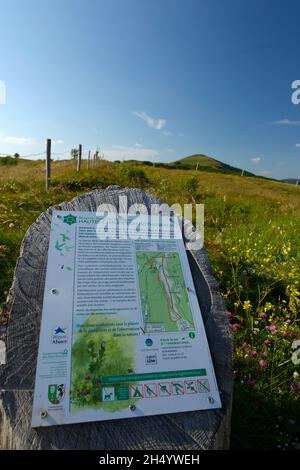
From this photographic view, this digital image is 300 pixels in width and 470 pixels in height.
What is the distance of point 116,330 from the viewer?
2307 mm

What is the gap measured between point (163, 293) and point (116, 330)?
50 centimetres

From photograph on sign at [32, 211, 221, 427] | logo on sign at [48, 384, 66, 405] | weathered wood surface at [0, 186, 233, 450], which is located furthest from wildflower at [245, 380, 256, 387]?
logo on sign at [48, 384, 66, 405]

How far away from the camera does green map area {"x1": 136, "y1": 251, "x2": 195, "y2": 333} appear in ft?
7.99

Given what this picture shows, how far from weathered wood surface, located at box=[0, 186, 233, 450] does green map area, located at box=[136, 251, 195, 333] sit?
24 cm

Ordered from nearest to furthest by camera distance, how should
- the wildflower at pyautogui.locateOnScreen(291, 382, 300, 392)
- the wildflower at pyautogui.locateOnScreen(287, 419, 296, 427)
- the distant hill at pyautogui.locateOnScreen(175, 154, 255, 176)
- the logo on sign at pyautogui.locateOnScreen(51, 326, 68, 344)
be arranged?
the logo on sign at pyautogui.locateOnScreen(51, 326, 68, 344) < the wildflower at pyautogui.locateOnScreen(287, 419, 296, 427) < the wildflower at pyautogui.locateOnScreen(291, 382, 300, 392) < the distant hill at pyautogui.locateOnScreen(175, 154, 255, 176)

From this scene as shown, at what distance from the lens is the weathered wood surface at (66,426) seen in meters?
1.97

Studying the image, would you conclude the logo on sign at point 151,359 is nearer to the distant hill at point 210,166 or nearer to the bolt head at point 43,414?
the bolt head at point 43,414

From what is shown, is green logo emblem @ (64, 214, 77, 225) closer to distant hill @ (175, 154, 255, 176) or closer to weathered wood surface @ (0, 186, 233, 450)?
weathered wood surface @ (0, 186, 233, 450)

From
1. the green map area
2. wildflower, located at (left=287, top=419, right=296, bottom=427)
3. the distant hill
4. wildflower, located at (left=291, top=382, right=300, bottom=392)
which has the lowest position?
wildflower, located at (left=287, top=419, right=296, bottom=427)

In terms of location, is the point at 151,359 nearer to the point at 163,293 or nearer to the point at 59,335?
the point at 163,293

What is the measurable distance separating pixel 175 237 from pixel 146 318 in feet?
2.83

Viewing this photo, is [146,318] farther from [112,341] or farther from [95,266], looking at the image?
[95,266]

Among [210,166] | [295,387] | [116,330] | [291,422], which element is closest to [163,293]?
[116,330]
